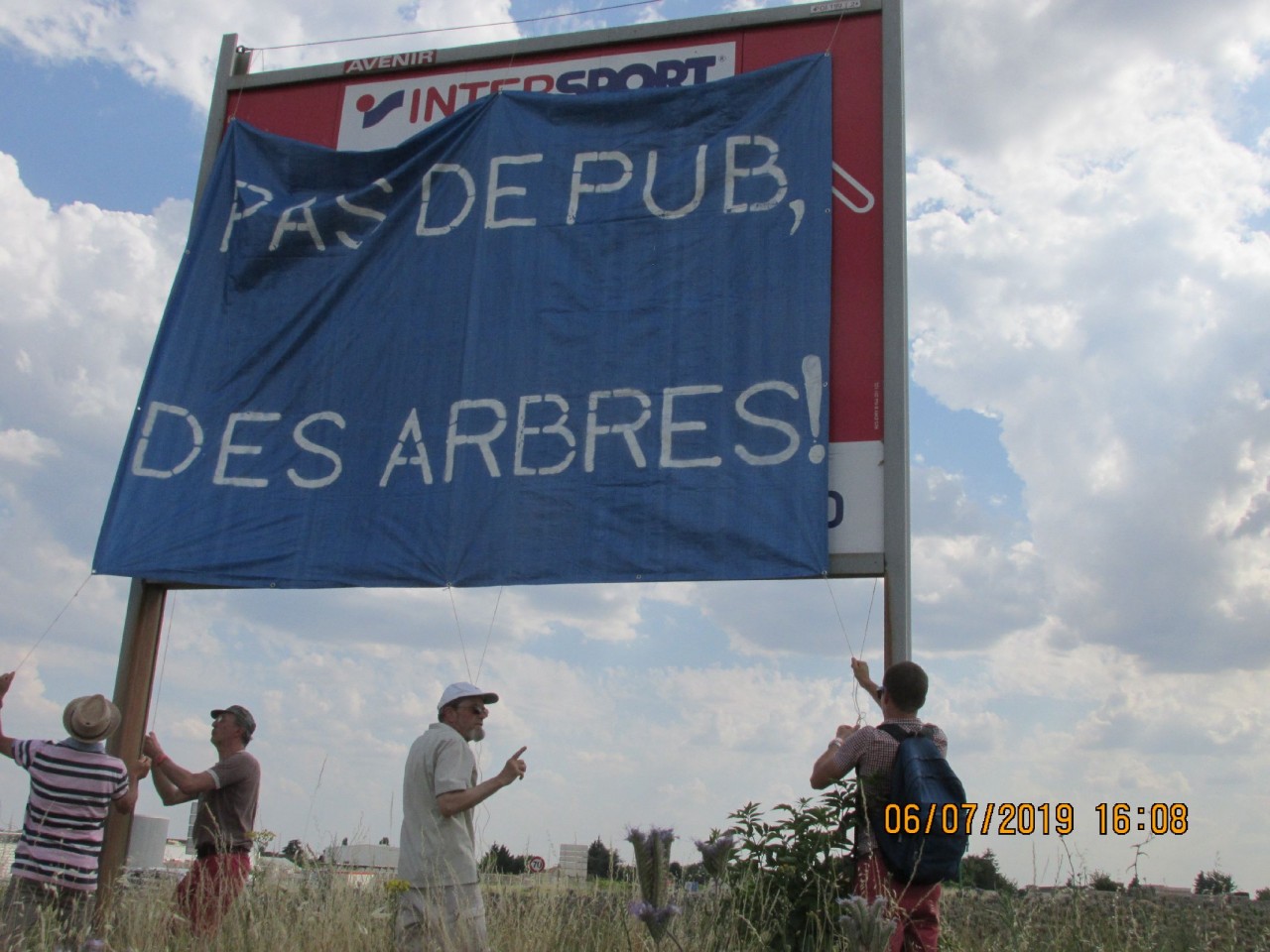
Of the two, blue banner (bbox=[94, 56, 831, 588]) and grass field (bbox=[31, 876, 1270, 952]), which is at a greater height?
blue banner (bbox=[94, 56, 831, 588])

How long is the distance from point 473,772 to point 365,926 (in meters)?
0.69

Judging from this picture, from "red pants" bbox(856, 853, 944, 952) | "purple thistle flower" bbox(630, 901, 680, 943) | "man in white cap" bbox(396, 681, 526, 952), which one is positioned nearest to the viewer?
"purple thistle flower" bbox(630, 901, 680, 943)

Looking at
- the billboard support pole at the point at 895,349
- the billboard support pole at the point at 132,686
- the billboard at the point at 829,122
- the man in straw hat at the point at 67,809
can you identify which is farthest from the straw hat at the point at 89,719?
the billboard support pole at the point at 895,349

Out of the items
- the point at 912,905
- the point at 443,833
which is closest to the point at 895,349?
the point at 912,905

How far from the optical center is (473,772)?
5020mm

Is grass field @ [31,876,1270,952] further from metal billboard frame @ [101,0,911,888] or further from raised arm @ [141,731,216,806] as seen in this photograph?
metal billboard frame @ [101,0,911,888]

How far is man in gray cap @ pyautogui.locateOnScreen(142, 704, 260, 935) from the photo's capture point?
18.5ft

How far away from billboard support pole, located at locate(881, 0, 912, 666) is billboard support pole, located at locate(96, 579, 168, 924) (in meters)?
4.22

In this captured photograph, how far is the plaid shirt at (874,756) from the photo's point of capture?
480 centimetres

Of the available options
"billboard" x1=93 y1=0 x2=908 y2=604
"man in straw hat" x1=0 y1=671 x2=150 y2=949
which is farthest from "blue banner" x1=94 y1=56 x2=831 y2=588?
"man in straw hat" x1=0 y1=671 x2=150 y2=949

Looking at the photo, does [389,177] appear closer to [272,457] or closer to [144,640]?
[272,457]

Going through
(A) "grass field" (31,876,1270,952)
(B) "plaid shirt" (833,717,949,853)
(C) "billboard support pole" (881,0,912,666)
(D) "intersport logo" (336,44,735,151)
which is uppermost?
(D) "intersport logo" (336,44,735,151)

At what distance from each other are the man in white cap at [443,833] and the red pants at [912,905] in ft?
4.39

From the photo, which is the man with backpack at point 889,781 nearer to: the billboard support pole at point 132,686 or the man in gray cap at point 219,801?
the man in gray cap at point 219,801
